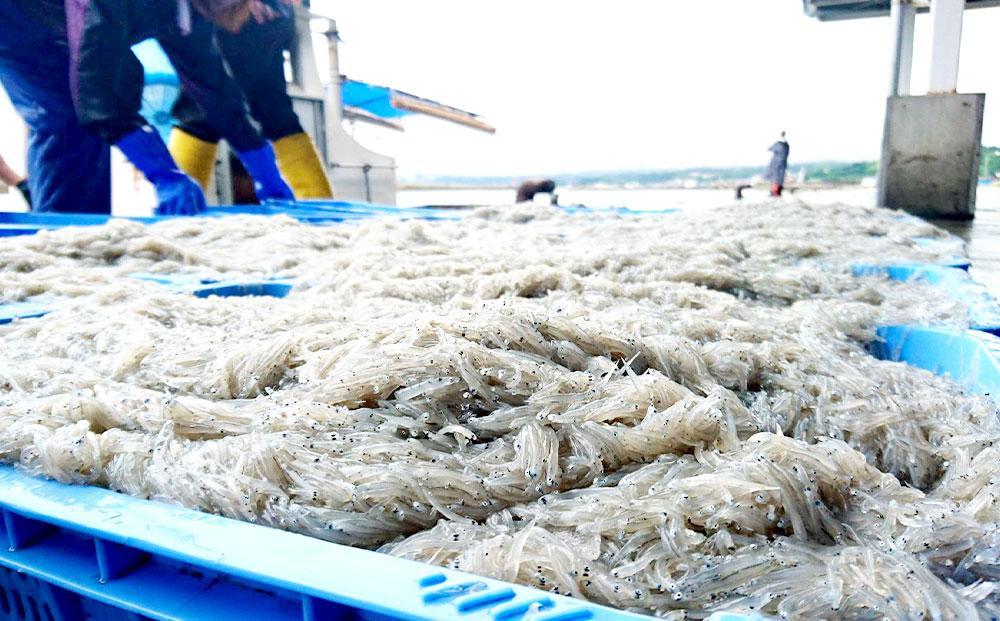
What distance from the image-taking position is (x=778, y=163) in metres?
19.2

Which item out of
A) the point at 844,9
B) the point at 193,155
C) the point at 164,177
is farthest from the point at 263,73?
the point at 844,9

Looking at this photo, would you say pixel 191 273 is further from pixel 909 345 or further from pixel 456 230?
pixel 909 345

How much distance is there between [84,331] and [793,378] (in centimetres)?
266

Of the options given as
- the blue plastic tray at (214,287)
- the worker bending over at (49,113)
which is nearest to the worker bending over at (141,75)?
the worker bending over at (49,113)

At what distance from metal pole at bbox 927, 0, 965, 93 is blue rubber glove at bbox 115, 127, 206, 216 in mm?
12962

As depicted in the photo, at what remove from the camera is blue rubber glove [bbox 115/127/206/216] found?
357 inches

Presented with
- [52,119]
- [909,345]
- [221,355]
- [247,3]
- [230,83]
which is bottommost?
[909,345]

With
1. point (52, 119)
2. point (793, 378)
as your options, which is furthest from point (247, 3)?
point (793, 378)

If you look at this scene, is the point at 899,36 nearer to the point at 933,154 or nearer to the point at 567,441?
the point at 933,154

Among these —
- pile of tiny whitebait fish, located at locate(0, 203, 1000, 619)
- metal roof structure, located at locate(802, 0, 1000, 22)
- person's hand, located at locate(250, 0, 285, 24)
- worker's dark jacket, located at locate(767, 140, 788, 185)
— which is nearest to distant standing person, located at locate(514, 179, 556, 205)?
person's hand, located at locate(250, 0, 285, 24)

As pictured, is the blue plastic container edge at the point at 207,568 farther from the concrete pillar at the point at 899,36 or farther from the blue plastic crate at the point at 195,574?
the concrete pillar at the point at 899,36

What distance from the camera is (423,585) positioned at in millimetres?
1048

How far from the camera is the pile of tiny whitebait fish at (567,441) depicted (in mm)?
1197

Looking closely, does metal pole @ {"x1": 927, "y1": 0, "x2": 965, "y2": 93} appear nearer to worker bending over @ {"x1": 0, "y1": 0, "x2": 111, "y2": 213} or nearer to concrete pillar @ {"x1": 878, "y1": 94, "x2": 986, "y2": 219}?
concrete pillar @ {"x1": 878, "y1": 94, "x2": 986, "y2": 219}
